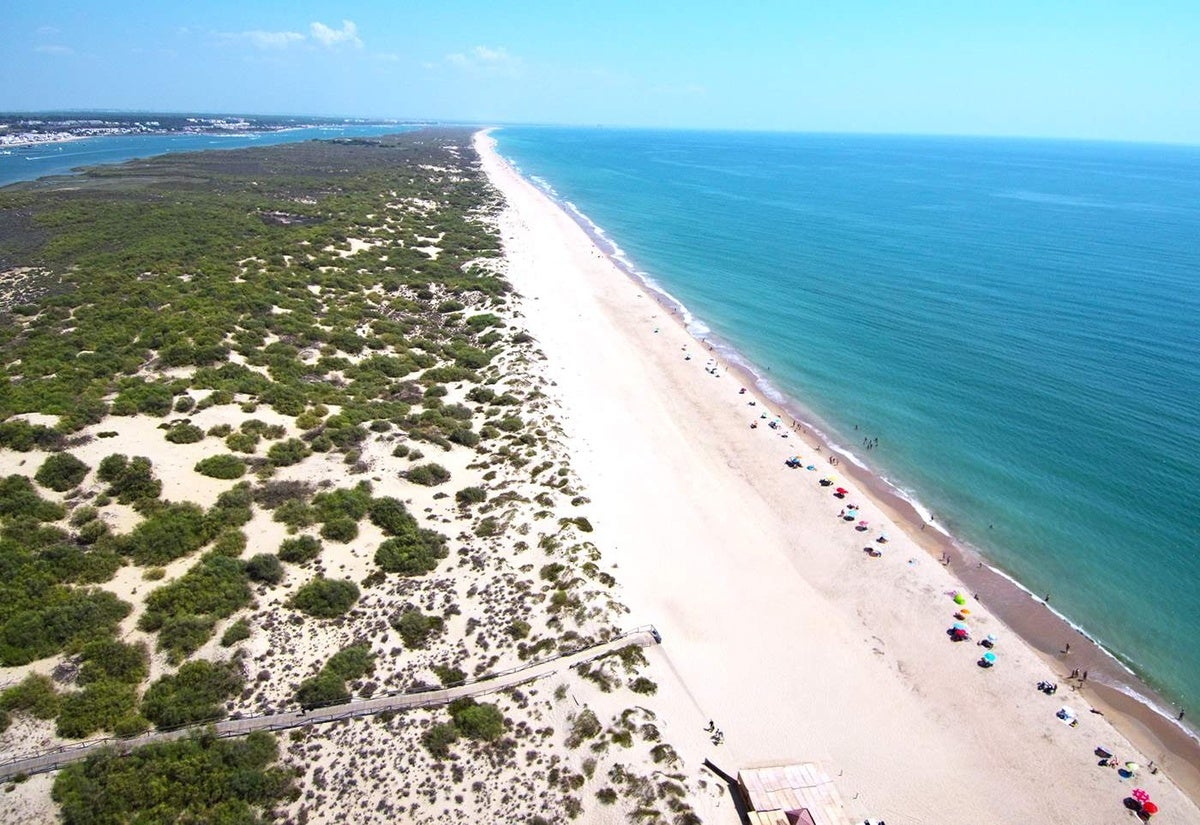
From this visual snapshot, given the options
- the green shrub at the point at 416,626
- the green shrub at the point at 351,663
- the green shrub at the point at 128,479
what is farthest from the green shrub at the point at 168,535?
the green shrub at the point at 416,626

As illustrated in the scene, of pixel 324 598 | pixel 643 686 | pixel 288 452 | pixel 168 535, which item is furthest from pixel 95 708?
pixel 643 686

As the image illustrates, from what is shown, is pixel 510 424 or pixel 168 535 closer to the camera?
pixel 168 535

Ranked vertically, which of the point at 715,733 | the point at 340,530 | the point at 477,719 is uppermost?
the point at 340,530

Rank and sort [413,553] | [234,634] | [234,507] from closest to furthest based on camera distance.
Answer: [234,634]
[413,553]
[234,507]

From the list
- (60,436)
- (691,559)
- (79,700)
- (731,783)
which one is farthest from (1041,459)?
(60,436)

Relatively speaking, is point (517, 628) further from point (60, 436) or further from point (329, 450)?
point (60, 436)

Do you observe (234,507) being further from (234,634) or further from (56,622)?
(234,634)

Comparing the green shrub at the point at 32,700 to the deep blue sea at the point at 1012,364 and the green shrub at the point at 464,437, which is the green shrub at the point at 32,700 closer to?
the green shrub at the point at 464,437
